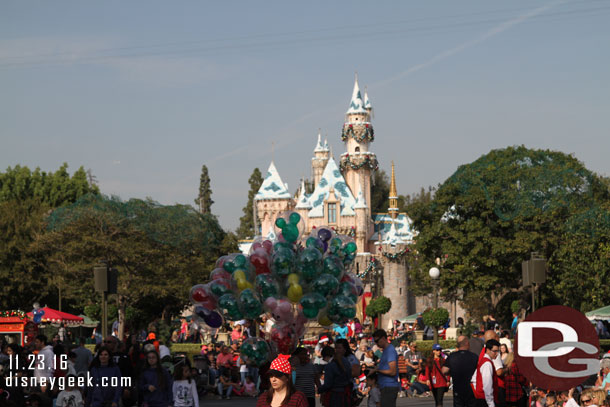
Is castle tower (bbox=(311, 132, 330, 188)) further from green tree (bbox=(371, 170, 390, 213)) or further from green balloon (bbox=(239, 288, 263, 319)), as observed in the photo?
green balloon (bbox=(239, 288, 263, 319))

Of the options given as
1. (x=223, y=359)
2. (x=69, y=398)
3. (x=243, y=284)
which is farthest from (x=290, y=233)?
(x=69, y=398)

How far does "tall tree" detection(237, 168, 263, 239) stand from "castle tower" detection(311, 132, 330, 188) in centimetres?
1086

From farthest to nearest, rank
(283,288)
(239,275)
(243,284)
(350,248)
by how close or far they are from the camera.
A: (350,248) < (239,275) < (243,284) < (283,288)

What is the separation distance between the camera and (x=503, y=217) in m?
52.3

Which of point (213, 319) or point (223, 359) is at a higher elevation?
point (213, 319)

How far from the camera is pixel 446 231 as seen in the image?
173 feet

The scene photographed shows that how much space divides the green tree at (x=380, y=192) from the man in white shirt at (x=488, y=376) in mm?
98961

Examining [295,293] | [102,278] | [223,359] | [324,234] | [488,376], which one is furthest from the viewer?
[223,359]

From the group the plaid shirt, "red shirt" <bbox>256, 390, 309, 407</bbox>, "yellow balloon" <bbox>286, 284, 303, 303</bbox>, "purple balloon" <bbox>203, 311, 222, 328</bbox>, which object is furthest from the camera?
"purple balloon" <bbox>203, 311, 222, 328</bbox>

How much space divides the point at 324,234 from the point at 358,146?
70621mm

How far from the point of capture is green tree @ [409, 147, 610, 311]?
5144 centimetres

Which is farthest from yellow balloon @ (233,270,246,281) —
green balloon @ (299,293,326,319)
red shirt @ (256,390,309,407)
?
red shirt @ (256,390,309,407)

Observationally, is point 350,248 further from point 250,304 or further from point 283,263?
point 250,304

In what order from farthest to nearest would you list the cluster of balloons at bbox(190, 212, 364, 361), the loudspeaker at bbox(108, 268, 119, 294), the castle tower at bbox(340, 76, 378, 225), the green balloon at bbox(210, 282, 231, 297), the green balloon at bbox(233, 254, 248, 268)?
the castle tower at bbox(340, 76, 378, 225)
the loudspeaker at bbox(108, 268, 119, 294)
the green balloon at bbox(233, 254, 248, 268)
the green balloon at bbox(210, 282, 231, 297)
the cluster of balloons at bbox(190, 212, 364, 361)
